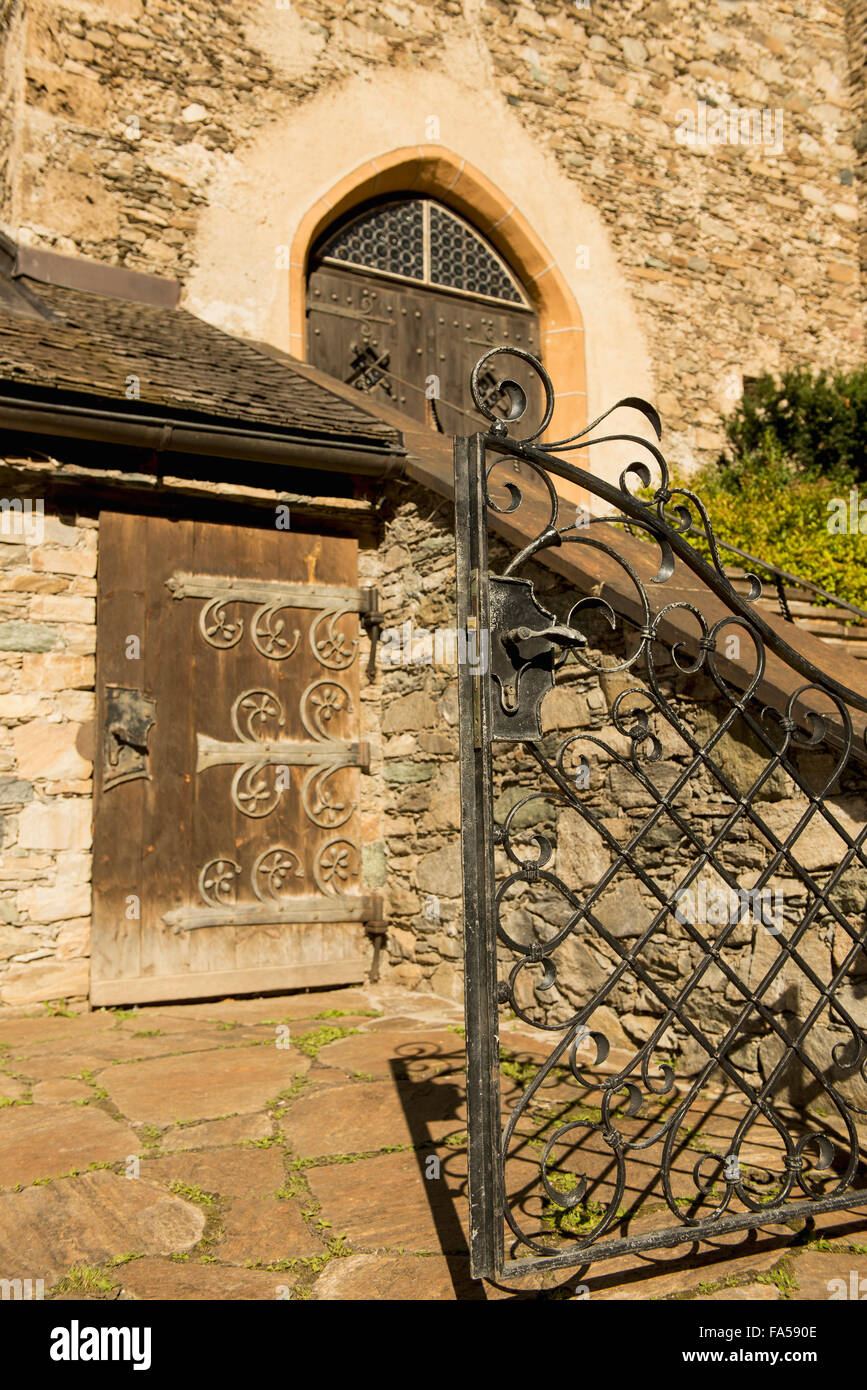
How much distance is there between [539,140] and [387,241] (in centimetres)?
167

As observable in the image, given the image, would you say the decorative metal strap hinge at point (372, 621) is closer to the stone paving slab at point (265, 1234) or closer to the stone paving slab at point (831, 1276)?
the stone paving slab at point (265, 1234)

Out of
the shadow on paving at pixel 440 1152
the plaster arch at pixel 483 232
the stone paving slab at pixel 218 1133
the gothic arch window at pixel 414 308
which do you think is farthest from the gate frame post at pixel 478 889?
the gothic arch window at pixel 414 308

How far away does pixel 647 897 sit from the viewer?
3.94 m

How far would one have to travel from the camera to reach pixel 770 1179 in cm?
276

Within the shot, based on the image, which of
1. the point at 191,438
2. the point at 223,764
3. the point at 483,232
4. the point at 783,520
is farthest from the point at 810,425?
the point at 223,764

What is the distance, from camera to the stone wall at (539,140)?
727 centimetres

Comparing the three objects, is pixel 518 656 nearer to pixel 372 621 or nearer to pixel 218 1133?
pixel 218 1133

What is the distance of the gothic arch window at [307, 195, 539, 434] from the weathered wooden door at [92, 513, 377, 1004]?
3384 millimetres

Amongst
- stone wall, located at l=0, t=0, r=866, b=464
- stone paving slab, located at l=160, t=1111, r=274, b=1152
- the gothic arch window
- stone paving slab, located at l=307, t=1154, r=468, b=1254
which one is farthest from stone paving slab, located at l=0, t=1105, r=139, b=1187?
the gothic arch window

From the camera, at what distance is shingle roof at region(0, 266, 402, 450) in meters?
5.00

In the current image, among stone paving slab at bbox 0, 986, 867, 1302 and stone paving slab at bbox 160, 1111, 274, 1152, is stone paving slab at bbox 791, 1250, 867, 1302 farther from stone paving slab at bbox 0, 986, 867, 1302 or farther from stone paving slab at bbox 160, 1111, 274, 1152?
stone paving slab at bbox 160, 1111, 274, 1152

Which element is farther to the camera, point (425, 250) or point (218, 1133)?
point (425, 250)

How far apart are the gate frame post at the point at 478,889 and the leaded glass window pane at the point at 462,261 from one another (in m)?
7.49

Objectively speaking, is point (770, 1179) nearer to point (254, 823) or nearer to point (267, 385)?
point (254, 823)
